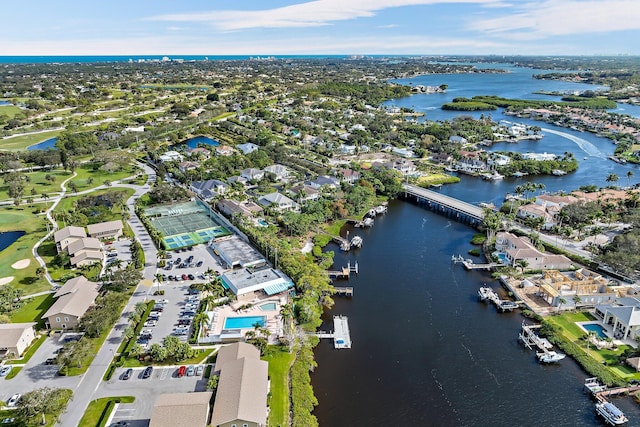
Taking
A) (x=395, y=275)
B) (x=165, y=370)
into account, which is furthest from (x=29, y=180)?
(x=395, y=275)

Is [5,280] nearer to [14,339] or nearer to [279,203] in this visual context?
[14,339]

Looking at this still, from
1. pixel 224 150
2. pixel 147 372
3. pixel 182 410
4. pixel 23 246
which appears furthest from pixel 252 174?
pixel 182 410

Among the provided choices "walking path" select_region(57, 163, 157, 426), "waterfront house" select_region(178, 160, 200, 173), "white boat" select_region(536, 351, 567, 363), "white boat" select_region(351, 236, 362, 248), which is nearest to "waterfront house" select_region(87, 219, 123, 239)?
"walking path" select_region(57, 163, 157, 426)

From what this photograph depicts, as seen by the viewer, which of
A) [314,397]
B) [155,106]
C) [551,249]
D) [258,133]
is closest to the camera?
[314,397]

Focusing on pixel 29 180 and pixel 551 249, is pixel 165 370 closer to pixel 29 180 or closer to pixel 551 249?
pixel 551 249

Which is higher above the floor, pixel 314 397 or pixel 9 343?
pixel 9 343

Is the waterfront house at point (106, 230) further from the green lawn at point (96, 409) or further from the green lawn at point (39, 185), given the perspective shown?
the green lawn at point (96, 409)

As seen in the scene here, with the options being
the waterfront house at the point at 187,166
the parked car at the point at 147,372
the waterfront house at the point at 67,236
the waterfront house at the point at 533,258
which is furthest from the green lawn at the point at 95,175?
the waterfront house at the point at 533,258

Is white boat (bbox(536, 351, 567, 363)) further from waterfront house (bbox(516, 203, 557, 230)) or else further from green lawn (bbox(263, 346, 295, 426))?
waterfront house (bbox(516, 203, 557, 230))
